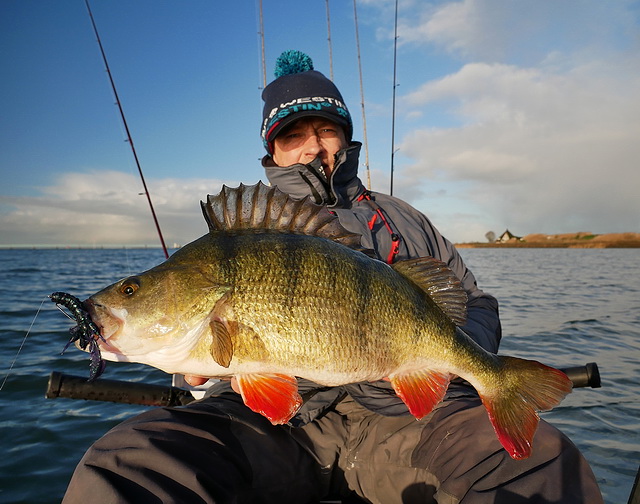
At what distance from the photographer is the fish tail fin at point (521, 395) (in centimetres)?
185

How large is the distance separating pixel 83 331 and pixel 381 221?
88.3 inches

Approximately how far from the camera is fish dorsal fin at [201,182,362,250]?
80.7 inches

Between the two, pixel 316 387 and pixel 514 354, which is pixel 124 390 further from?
pixel 514 354

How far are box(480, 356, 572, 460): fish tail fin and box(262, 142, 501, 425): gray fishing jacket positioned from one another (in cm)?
68

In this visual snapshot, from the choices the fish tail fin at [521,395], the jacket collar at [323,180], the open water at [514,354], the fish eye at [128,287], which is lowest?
the open water at [514,354]

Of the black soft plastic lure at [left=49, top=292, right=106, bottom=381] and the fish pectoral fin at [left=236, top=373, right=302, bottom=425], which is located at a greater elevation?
the black soft plastic lure at [left=49, top=292, right=106, bottom=381]

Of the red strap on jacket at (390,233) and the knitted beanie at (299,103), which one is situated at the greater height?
the knitted beanie at (299,103)

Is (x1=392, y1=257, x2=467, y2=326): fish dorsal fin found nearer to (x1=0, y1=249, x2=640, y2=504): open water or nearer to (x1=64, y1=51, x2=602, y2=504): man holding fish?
(x1=64, y1=51, x2=602, y2=504): man holding fish

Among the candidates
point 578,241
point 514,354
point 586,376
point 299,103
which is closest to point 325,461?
point 586,376

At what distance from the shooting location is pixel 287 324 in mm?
1773

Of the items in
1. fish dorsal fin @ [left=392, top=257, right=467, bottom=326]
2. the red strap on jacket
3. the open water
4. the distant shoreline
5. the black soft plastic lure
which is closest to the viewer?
the black soft plastic lure

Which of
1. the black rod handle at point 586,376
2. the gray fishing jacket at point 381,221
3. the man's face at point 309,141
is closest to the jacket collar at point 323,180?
the gray fishing jacket at point 381,221

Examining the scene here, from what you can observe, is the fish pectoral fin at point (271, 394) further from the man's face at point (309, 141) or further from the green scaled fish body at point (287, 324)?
the man's face at point (309, 141)

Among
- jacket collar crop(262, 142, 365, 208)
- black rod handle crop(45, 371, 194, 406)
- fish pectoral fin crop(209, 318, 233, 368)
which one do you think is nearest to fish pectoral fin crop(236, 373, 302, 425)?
fish pectoral fin crop(209, 318, 233, 368)
